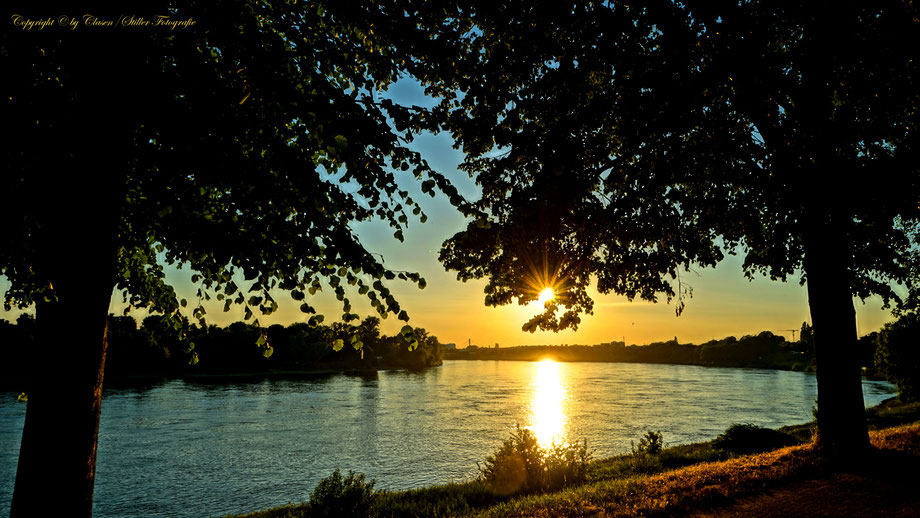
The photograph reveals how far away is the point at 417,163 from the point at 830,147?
836cm

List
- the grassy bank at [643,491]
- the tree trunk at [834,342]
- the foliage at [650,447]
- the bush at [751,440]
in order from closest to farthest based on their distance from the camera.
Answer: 1. the grassy bank at [643,491]
2. the tree trunk at [834,342]
3. the bush at [751,440]
4. the foliage at [650,447]

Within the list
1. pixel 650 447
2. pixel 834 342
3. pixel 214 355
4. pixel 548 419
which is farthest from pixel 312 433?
pixel 214 355

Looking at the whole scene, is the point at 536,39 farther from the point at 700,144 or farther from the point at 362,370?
the point at 362,370

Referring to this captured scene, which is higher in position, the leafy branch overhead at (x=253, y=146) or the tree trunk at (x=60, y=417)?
the leafy branch overhead at (x=253, y=146)

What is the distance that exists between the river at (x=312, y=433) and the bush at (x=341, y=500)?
6.98 meters

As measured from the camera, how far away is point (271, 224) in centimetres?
571

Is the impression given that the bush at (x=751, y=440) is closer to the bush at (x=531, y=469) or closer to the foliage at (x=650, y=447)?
the foliage at (x=650, y=447)

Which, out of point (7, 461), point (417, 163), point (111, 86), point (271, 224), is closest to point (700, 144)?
point (417, 163)

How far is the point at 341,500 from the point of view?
11203mm

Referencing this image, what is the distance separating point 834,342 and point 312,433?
92.9 feet

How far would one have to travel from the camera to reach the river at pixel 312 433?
19438 millimetres

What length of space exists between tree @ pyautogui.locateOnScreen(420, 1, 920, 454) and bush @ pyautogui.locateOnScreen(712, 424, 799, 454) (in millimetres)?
7633

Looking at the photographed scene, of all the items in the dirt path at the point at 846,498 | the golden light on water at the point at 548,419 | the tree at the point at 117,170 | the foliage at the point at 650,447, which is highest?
the tree at the point at 117,170

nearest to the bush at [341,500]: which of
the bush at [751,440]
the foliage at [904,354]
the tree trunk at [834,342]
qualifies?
the tree trunk at [834,342]
